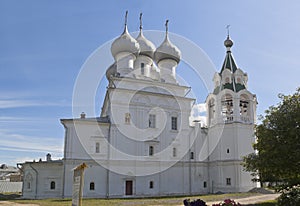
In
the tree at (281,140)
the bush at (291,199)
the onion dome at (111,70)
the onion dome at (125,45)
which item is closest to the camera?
the bush at (291,199)

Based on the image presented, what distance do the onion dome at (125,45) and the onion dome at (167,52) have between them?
2.59 metres

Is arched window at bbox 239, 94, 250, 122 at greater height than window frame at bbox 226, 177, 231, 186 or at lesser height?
greater

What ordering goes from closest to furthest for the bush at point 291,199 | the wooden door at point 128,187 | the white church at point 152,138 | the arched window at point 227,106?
1. the bush at point 291,199
2. the white church at point 152,138
3. the wooden door at point 128,187
4. the arched window at point 227,106

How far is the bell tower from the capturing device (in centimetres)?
2705

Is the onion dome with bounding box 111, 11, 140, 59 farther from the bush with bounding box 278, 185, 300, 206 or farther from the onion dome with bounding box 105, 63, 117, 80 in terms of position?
the bush with bounding box 278, 185, 300, 206

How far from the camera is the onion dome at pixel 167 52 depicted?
3159 cm

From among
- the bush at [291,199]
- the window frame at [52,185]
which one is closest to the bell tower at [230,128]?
the window frame at [52,185]

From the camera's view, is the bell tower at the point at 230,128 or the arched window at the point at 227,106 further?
the arched window at the point at 227,106

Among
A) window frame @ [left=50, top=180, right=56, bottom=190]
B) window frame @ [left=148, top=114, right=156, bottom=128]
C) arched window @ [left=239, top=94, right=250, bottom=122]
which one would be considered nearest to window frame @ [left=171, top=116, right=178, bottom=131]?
window frame @ [left=148, top=114, right=156, bottom=128]

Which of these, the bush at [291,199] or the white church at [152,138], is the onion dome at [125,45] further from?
the bush at [291,199]

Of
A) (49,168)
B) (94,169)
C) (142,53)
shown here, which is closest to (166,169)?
(94,169)

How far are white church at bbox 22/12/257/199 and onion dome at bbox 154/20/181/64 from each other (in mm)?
105

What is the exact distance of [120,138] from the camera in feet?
85.6

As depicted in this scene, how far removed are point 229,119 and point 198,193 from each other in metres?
7.53
